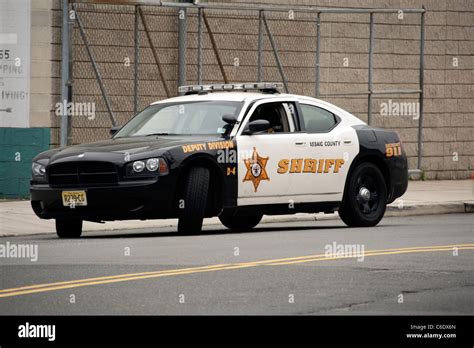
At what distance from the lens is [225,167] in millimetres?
16266

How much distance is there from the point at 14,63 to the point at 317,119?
6623mm

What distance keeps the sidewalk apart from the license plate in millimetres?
1633

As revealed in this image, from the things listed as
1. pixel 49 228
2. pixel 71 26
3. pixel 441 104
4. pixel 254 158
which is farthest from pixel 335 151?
pixel 441 104

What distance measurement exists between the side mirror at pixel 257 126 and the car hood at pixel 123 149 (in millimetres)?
464

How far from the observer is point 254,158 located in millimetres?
16641

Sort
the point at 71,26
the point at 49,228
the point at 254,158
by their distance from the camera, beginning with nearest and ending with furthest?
the point at 254,158
the point at 49,228
the point at 71,26

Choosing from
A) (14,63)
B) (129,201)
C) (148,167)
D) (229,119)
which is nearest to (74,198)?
(129,201)

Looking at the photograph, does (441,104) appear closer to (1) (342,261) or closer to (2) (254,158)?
(2) (254,158)

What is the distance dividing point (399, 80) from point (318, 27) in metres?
3.61

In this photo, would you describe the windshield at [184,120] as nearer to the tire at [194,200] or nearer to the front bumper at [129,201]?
the tire at [194,200]

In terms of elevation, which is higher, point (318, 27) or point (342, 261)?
point (318, 27)

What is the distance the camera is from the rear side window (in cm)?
1771

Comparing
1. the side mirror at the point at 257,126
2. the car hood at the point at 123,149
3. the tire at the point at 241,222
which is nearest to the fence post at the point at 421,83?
the tire at the point at 241,222

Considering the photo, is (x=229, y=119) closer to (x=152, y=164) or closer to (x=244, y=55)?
(x=152, y=164)
